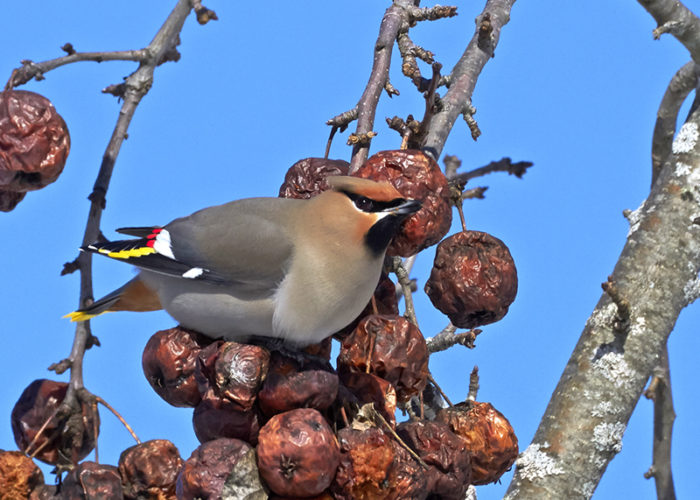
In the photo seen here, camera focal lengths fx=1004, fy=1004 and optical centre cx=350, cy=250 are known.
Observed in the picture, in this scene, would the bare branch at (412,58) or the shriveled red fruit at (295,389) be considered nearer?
the shriveled red fruit at (295,389)

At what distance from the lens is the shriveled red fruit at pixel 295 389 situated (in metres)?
2.33

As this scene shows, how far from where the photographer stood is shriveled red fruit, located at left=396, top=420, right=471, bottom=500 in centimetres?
247

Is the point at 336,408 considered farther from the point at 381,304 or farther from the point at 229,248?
the point at 229,248

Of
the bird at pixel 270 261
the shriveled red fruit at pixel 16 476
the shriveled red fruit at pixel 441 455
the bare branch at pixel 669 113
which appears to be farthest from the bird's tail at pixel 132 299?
the bare branch at pixel 669 113

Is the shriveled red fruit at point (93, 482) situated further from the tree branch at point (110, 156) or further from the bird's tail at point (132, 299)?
the bird's tail at point (132, 299)

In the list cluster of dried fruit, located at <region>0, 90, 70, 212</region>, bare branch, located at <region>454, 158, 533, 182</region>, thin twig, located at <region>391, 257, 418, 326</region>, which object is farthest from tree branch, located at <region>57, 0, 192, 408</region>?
bare branch, located at <region>454, 158, 533, 182</region>

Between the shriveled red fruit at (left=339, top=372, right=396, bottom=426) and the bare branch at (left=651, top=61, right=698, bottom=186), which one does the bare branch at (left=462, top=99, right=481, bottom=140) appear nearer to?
the shriveled red fruit at (left=339, top=372, right=396, bottom=426)

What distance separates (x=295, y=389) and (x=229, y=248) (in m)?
0.70

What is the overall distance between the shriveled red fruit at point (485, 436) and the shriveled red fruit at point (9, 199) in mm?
1392

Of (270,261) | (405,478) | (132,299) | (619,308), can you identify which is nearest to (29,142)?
(132,299)

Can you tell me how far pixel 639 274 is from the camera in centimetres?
344

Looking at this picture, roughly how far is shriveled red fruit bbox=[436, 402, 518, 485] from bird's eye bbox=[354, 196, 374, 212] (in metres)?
0.59

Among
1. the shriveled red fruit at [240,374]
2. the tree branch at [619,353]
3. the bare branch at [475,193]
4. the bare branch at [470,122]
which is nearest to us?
the shriveled red fruit at [240,374]

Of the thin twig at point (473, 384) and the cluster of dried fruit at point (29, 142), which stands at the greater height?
the cluster of dried fruit at point (29, 142)
